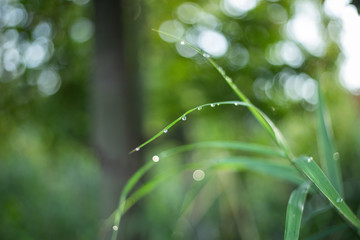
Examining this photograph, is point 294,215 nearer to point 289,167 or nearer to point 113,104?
point 289,167

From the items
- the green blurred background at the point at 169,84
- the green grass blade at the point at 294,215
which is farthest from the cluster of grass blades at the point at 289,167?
the green blurred background at the point at 169,84

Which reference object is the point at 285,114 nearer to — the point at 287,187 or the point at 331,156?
the point at 287,187

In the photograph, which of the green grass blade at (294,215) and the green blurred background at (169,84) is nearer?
the green grass blade at (294,215)

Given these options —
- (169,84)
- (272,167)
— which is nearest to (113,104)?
(169,84)

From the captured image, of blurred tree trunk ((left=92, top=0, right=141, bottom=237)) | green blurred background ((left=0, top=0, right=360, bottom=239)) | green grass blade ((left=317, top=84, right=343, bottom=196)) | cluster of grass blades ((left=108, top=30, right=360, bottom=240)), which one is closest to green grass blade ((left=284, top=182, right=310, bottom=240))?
cluster of grass blades ((left=108, top=30, right=360, bottom=240))

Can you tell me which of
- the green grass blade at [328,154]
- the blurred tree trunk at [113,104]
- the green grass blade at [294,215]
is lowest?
the green grass blade at [294,215]

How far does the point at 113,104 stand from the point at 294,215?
1.09m

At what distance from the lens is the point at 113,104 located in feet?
4.87

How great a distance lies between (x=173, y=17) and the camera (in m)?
1.83

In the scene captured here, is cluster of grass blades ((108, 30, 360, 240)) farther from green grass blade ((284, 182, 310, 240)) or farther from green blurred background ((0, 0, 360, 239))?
green blurred background ((0, 0, 360, 239))

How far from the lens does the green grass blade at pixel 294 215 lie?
47 centimetres

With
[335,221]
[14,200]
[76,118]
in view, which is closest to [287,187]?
[335,221]

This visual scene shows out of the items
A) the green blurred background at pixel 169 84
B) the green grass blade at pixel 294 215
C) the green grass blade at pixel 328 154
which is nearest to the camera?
the green grass blade at pixel 294 215

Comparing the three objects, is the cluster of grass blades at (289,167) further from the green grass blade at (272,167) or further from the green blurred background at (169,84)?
the green blurred background at (169,84)
